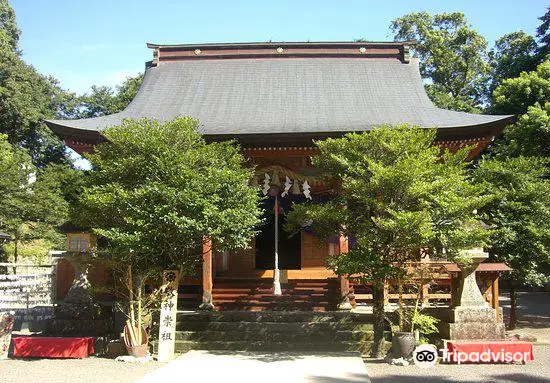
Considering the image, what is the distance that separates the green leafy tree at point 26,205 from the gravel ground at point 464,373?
16.9 metres

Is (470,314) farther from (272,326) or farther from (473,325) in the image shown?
(272,326)

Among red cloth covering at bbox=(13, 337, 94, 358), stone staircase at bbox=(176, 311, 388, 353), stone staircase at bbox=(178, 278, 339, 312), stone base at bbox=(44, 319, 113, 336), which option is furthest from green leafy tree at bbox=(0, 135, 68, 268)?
stone staircase at bbox=(176, 311, 388, 353)

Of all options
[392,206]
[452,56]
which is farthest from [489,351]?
[452,56]

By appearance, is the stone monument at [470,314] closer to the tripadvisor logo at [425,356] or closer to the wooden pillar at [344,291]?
the tripadvisor logo at [425,356]

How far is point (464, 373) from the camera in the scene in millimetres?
8289

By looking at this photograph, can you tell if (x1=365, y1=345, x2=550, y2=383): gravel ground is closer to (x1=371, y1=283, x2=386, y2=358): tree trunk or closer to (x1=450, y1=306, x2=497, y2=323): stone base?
(x1=371, y1=283, x2=386, y2=358): tree trunk

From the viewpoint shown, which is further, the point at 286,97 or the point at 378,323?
the point at 286,97

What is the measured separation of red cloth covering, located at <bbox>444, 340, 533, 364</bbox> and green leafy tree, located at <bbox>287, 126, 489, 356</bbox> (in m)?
1.41

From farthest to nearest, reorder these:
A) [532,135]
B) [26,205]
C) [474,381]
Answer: [26,205] → [532,135] → [474,381]

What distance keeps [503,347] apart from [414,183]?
332 cm

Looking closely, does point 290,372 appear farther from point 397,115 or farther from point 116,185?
point 397,115

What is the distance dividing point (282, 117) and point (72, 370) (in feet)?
27.6

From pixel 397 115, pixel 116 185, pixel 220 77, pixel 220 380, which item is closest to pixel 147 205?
pixel 116 185

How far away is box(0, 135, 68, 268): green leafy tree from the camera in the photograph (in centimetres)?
2211
